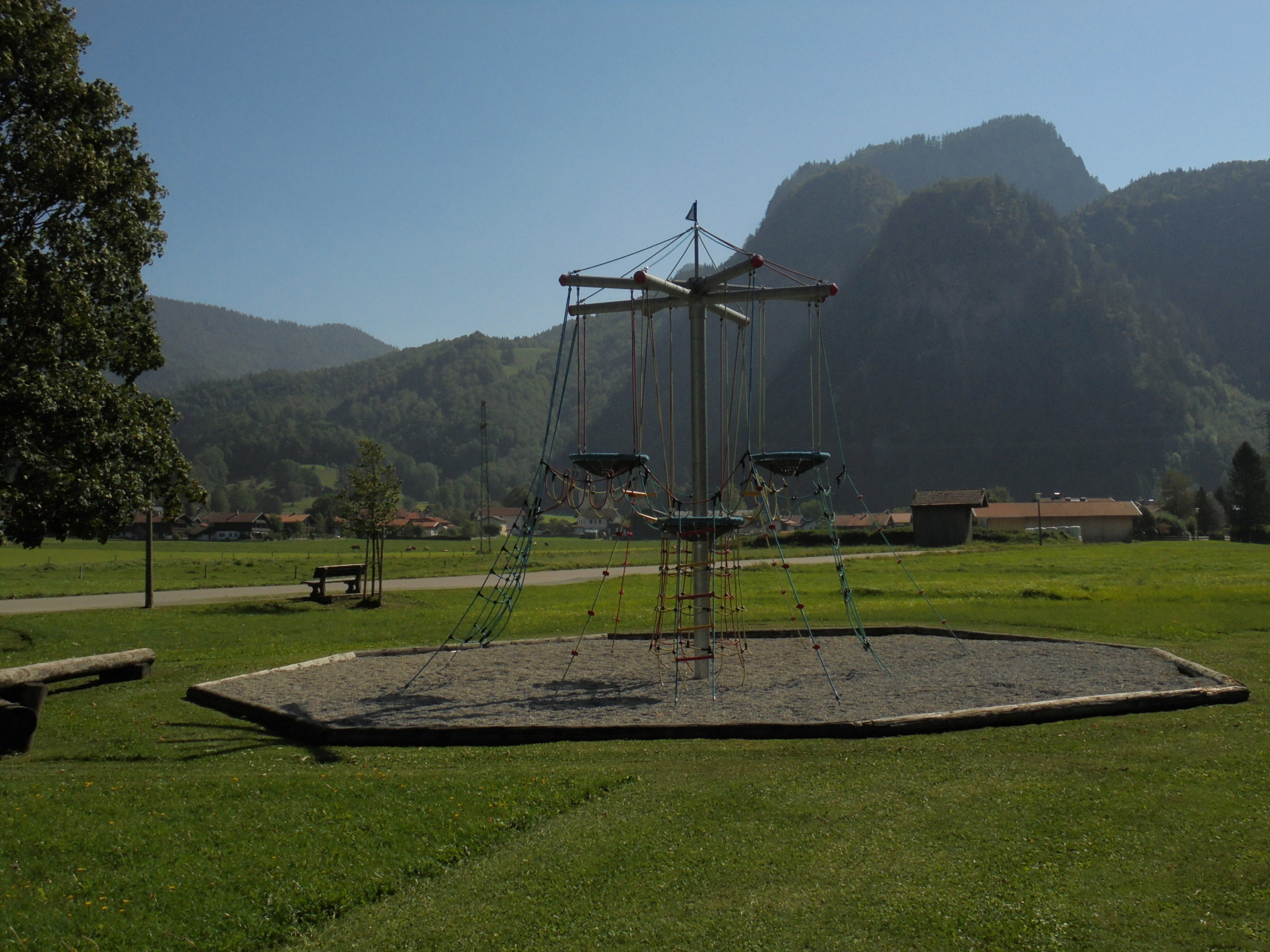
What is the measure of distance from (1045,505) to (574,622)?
3565 inches

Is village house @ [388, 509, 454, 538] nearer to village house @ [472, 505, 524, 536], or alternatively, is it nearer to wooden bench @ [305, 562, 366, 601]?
village house @ [472, 505, 524, 536]

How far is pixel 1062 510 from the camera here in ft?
310

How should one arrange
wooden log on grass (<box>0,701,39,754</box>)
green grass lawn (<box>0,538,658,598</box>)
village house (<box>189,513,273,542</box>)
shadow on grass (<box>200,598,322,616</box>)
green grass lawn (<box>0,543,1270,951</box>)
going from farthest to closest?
village house (<box>189,513,273,542</box>)
green grass lawn (<box>0,538,658,598</box>)
shadow on grass (<box>200,598,322,616</box>)
wooden log on grass (<box>0,701,39,754</box>)
green grass lawn (<box>0,543,1270,951</box>)

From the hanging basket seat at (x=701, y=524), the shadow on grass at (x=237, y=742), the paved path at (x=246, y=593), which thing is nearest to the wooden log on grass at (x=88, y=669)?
the shadow on grass at (x=237, y=742)

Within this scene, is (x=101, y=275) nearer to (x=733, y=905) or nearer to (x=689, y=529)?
(x=689, y=529)

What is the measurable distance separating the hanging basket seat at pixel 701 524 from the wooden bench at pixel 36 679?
7.80 meters

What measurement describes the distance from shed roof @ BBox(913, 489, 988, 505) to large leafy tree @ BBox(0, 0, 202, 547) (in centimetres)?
6184

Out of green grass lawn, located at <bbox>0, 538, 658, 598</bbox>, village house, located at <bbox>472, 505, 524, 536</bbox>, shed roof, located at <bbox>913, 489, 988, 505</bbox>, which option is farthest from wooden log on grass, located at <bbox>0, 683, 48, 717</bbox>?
village house, located at <bbox>472, 505, 524, 536</bbox>

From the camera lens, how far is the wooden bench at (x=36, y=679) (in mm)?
9844

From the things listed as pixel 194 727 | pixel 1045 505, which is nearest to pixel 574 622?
pixel 194 727

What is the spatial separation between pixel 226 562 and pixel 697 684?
48439 millimetres

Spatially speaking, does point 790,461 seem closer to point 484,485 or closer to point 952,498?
point 952,498

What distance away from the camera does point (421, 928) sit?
17.8 feet

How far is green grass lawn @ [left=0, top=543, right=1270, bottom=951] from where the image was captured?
5332 mm
